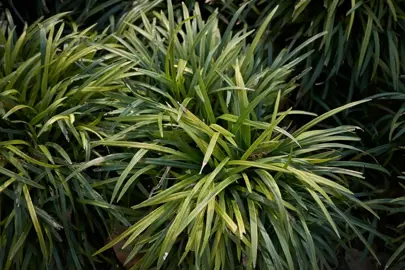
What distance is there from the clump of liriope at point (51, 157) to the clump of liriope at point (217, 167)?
3.7 inches

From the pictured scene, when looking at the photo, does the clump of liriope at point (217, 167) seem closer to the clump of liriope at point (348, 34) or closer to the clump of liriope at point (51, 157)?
the clump of liriope at point (51, 157)

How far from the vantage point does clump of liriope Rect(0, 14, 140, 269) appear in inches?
76.0

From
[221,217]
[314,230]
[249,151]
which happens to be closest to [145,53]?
[249,151]

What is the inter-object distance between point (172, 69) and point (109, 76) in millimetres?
227

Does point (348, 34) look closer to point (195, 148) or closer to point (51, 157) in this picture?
point (195, 148)

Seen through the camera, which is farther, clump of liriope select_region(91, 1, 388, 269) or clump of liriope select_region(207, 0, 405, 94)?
clump of liriope select_region(207, 0, 405, 94)

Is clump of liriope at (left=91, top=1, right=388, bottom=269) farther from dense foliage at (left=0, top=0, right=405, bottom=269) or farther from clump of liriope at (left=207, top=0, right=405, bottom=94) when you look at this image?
clump of liriope at (left=207, top=0, right=405, bottom=94)

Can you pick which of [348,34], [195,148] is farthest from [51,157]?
[348,34]

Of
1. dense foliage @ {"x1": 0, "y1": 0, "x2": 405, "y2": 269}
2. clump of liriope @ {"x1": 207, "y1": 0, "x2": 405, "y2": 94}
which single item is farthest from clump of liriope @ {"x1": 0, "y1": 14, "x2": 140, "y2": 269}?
clump of liriope @ {"x1": 207, "y1": 0, "x2": 405, "y2": 94}

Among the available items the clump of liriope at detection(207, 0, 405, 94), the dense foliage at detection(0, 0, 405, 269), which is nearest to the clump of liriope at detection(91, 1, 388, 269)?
the dense foliage at detection(0, 0, 405, 269)

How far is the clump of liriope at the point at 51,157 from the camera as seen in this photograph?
1.93 metres

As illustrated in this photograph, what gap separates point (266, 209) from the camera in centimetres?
192

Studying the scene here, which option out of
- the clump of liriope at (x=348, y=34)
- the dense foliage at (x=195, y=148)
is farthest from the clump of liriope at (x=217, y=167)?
the clump of liriope at (x=348, y=34)

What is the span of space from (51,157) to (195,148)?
48 cm
